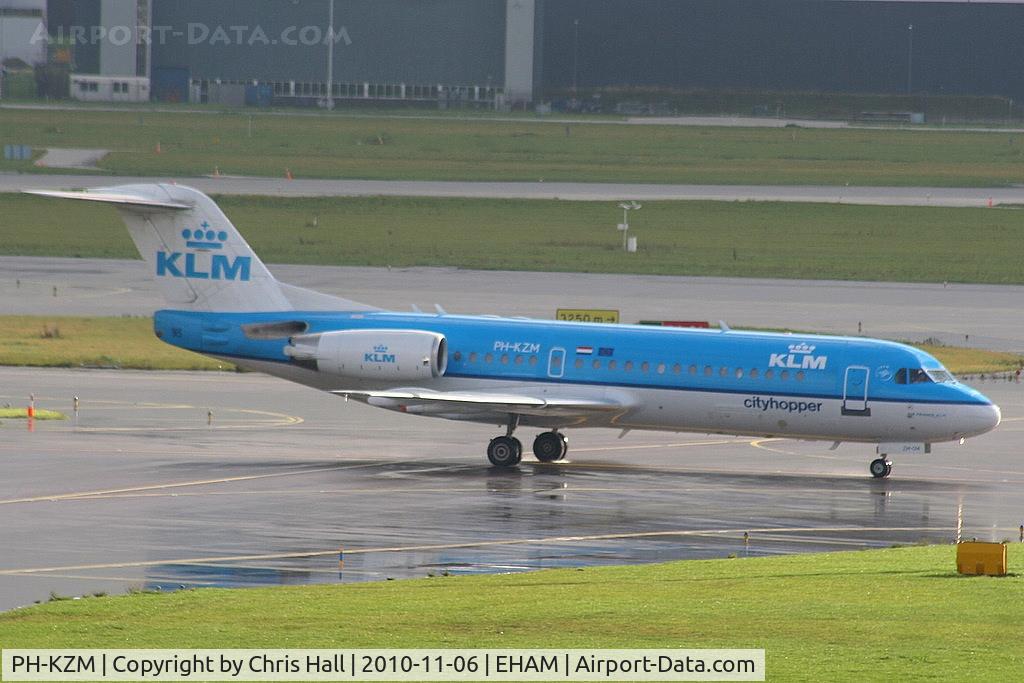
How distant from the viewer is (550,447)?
126 ft

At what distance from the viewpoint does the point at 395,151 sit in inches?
5236

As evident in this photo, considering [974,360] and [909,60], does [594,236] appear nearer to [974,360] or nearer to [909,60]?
[974,360]

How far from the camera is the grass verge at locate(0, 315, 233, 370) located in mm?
51875

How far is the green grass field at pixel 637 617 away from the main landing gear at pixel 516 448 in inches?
496

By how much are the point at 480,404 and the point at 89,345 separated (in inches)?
872

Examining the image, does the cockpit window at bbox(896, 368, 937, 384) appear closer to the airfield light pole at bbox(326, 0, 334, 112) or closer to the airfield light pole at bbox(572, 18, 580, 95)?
the airfield light pole at bbox(326, 0, 334, 112)

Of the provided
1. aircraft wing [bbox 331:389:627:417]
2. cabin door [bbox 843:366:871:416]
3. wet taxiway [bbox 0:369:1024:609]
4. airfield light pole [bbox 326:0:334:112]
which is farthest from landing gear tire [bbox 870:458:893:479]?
airfield light pole [bbox 326:0:334:112]

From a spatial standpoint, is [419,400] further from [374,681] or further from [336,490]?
[374,681]

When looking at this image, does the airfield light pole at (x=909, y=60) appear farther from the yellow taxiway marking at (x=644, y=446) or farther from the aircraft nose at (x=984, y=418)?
the aircraft nose at (x=984, y=418)

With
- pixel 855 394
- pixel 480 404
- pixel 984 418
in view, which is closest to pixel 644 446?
pixel 480 404

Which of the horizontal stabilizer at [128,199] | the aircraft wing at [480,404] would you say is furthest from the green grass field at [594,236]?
the aircraft wing at [480,404]

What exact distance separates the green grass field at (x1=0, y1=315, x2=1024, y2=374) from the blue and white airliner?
36.9 ft

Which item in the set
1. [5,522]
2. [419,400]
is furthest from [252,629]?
Result: [419,400]

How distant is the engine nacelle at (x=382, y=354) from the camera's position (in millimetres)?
38125
